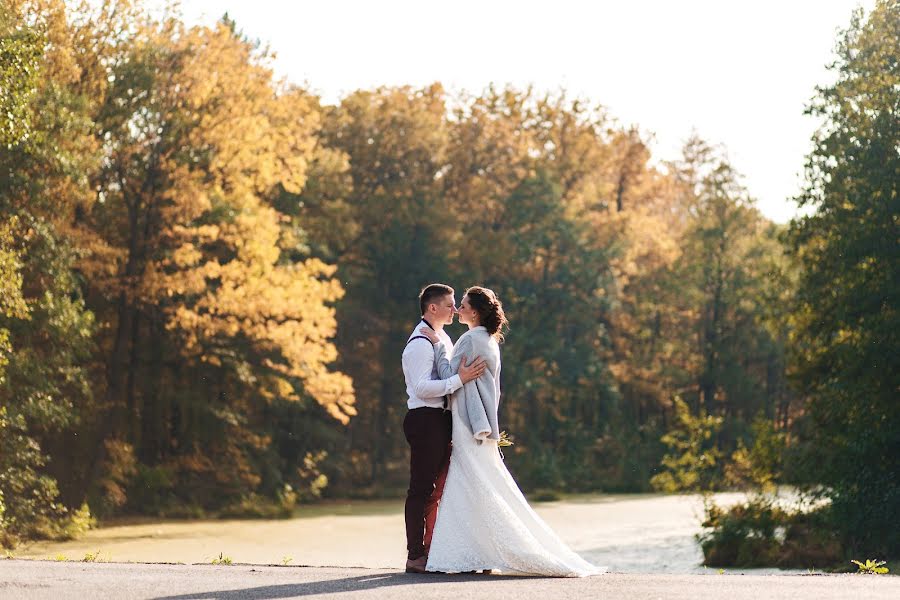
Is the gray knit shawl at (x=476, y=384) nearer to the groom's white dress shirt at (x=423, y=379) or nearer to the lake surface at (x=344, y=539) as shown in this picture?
the groom's white dress shirt at (x=423, y=379)

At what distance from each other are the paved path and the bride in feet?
0.43

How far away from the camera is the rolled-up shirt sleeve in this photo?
9430mm

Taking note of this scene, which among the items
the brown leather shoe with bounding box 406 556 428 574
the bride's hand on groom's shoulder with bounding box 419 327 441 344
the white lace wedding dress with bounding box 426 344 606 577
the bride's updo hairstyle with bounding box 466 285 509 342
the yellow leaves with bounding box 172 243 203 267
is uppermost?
the yellow leaves with bounding box 172 243 203 267

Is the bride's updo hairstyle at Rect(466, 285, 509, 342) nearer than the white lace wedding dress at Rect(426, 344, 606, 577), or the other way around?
the white lace wedding dress at Rect(426, 344, 606, 577)

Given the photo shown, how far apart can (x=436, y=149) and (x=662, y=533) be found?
60.4ft

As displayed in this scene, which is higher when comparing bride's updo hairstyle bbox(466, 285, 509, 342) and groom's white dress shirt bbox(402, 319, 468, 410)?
bride's updo hairstyle bbox(466, 285, 509, 342)

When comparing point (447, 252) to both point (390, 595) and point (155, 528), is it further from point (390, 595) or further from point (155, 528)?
point (390, 595)

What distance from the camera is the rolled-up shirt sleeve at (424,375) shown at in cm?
943

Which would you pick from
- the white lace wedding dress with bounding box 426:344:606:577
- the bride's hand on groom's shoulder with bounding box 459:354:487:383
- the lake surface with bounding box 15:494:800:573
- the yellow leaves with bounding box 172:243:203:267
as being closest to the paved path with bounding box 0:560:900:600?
the white lace wedding dress with bounding box 426:344:606:577

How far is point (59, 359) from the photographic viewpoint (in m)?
22.9

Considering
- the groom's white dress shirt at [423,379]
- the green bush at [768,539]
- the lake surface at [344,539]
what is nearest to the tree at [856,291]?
the green bush at [768,539]

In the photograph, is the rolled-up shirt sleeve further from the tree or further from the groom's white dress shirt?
the tree

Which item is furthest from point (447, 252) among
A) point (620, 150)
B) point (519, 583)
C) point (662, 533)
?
point (519, 583)

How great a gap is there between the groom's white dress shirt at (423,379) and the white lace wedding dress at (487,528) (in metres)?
0.30
